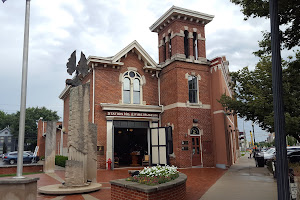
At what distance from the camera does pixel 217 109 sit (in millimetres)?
20938

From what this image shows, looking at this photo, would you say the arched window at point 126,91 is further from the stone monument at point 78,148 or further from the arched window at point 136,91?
the stone monument at point 78,148

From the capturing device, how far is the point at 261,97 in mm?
16484

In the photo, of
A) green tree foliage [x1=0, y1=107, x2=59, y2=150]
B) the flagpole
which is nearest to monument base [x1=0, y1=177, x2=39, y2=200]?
the flagpole

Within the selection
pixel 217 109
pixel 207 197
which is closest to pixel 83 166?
pixel 207 197

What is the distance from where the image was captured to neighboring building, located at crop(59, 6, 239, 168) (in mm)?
19734

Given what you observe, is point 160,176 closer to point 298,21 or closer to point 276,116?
point 276,116

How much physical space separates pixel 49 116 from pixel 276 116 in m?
74.2

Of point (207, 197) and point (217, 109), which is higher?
point (217, 109)

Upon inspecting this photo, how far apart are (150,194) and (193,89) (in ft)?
51.3

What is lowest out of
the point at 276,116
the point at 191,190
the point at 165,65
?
the point at 191,190

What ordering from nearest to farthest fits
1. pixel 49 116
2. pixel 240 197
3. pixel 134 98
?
1. pixel 240 197
2. pixel 134 98
3. pixel 49 116

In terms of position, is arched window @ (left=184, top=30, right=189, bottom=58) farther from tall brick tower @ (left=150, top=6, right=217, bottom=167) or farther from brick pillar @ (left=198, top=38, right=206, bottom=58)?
brick pillar @ (left=198, top=38, right=206, bottom=58)

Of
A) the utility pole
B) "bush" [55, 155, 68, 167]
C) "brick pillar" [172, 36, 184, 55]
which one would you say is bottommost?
"bush" [55, 155, 68, 167]

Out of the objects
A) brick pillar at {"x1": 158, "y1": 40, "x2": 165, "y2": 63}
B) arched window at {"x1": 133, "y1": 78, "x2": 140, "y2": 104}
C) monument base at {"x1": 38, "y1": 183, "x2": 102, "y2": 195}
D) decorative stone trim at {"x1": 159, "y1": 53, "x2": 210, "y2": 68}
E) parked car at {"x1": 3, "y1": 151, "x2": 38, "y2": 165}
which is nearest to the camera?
monument base at {"x1": 38, "y1": 183, "x2": 102, "y2": 195}
